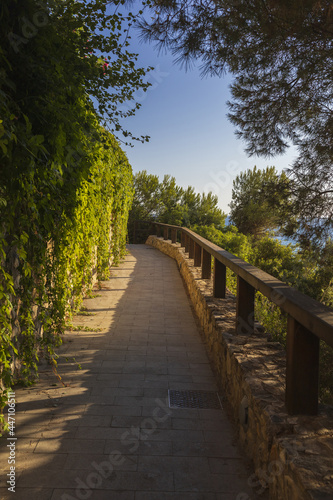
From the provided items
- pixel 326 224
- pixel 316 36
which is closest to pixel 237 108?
pixel 316 36

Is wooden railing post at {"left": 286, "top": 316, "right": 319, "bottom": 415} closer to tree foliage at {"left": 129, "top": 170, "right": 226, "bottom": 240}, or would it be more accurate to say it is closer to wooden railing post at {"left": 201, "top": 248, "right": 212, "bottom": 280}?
wooden railing post at {"left": 201, "top": 248, "right": 212, "bottom": 280}

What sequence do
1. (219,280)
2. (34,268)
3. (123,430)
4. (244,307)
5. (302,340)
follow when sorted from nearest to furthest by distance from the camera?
(302,340)
(123,430)
(34,268)
(244,307)
(219,280)

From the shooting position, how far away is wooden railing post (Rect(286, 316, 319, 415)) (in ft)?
6.49

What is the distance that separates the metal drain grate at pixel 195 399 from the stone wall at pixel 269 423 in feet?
0.32

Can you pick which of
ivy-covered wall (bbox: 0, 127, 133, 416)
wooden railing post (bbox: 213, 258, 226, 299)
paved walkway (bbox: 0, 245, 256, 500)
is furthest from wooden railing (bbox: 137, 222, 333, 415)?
wooden railing post (bbox: 213, 258, 226, 299)

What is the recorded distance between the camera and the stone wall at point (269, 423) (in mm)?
1650

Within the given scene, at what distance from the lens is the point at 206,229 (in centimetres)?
2097

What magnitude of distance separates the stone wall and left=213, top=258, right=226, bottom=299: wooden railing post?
85 cm

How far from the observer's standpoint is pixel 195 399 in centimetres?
320

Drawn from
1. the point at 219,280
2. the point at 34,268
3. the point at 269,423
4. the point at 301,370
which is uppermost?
the point at 34,268

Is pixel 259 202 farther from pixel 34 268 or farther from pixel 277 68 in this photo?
pixel 34 268

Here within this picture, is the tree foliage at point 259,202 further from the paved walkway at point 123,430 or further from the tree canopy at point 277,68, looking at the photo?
the paved walkway at point 123,430

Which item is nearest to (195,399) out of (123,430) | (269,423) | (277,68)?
(123,430)

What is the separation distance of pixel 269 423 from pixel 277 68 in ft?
15.6
